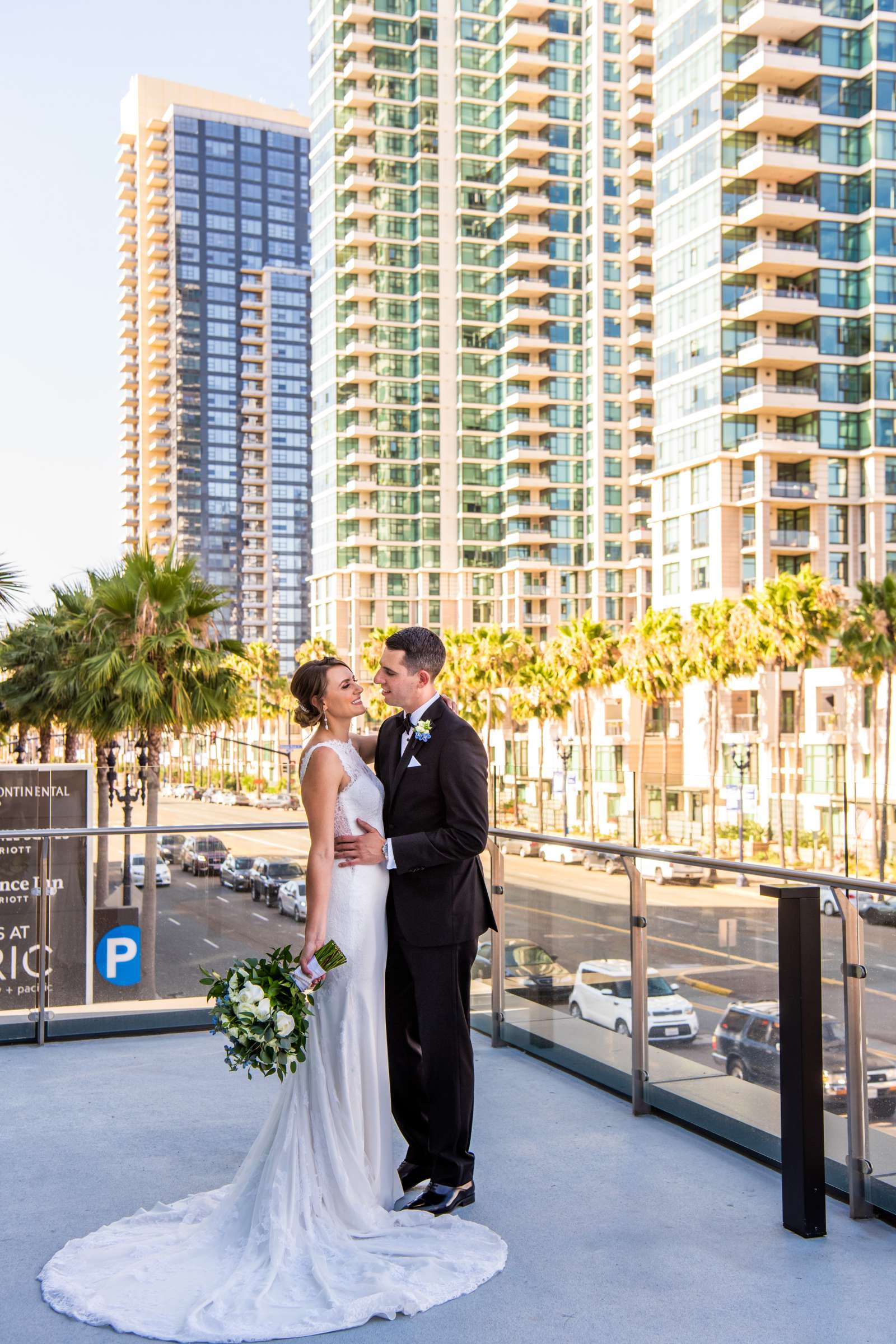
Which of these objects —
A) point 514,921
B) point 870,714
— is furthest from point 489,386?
point 514,921

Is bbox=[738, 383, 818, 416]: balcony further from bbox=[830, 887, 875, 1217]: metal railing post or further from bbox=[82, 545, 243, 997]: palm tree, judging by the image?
bbox=[830, 887, 875, 1217]: metal railing post

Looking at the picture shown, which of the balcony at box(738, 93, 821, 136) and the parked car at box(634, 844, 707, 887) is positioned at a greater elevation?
the balcony at box(738, 93, 821, 136)

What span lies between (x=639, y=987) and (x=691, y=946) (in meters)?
0.63

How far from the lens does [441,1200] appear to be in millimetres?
4660

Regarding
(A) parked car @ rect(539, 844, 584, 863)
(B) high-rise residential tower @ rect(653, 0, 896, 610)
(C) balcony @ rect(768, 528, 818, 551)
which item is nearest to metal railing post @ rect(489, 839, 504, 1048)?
(A) parked car @ rect(539, 844, 584, 863)

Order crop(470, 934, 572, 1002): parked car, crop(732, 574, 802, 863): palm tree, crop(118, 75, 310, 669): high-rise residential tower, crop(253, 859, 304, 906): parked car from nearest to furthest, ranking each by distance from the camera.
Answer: crop(470, 934, 572, 1002): parked car, crop(253, 859, 304, 906): parked car, crop(732, 574, 802, 863): palm tree, crop(118, 75, 310, 669): high-rise residential tower

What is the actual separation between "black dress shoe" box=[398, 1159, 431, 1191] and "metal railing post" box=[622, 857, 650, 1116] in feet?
4.73

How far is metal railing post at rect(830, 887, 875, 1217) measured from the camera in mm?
4637

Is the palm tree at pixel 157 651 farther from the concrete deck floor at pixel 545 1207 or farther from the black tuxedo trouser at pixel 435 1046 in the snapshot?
the black tuxedo trouser at pixel 435 1046

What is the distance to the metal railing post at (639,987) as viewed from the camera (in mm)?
5977

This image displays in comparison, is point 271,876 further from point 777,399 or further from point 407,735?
point 777,399

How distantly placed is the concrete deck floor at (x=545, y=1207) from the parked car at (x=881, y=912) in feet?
3.59

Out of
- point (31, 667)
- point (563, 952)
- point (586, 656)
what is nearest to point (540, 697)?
point (586, 656)

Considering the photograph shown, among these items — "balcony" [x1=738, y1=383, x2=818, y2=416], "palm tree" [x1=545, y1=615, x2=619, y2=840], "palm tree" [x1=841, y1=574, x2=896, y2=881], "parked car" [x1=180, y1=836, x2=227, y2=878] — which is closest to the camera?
"parked car" [x1=180, y1=836, x2=227, y2=878]
